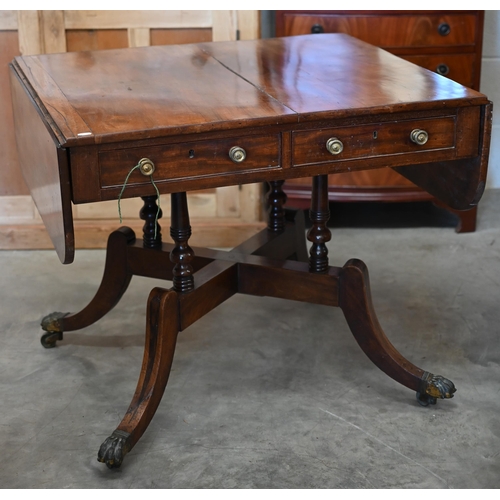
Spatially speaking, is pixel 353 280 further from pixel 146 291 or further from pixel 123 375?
pixel 146 291

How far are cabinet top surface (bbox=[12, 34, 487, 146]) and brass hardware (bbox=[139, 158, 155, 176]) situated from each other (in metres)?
0.06

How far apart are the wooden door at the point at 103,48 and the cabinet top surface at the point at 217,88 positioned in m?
0.62

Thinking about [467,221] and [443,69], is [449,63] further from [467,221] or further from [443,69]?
[467,221]

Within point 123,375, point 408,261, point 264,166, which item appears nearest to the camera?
point 264,166

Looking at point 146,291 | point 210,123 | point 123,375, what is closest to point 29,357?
point 123,375

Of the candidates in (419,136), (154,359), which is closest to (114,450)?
(154,359)

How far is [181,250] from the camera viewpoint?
2160mm

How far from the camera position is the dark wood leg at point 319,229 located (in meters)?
2.25

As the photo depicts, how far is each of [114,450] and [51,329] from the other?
0.73 metres

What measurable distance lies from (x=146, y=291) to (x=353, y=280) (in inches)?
41.0

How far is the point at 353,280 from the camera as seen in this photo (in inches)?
86.0

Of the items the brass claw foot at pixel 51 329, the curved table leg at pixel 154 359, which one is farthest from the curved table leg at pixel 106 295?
the curved table leg at pixel 154 359

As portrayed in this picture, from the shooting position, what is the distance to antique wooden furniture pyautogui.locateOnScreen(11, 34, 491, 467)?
5.74 feet
